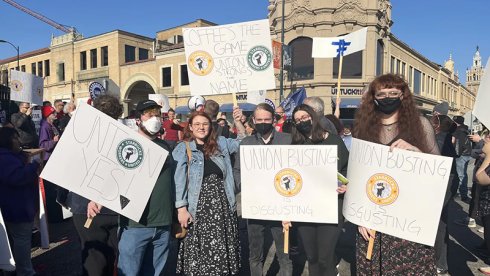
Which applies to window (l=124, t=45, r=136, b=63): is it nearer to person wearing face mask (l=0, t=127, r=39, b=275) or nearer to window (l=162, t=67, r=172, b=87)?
window (l=162, t=67, r=172, b=87)

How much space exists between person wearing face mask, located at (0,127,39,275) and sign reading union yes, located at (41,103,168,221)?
47.1 inches

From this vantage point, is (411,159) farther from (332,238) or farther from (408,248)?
(332,238)

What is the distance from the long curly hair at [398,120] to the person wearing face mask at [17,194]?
311cm

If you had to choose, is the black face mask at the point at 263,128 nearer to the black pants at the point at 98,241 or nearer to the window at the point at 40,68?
the black pants at the point at 98,241

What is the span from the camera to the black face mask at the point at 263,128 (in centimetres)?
372

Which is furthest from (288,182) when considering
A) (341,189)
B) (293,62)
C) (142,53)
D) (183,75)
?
(142,53)

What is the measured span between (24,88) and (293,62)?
19936 mm

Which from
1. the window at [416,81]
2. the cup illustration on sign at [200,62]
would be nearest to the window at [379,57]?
the window at [416,81]

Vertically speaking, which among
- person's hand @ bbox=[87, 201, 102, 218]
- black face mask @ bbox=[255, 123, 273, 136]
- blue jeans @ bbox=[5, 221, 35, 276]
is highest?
black face mask @ bbox=[255, 123, 273, 136]

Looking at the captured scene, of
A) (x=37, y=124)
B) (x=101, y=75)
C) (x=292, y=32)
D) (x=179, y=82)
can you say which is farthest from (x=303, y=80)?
(x=101, y=75)

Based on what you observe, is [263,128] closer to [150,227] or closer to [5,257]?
[150,227]

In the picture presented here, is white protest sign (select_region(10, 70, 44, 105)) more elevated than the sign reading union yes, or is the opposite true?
white protest sign (select_region(10, 70, 44, 105))

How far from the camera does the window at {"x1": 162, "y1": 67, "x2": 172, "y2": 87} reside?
3209cm

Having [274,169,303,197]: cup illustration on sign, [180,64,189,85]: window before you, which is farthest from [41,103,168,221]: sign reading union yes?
[180,64,189,85]: window
